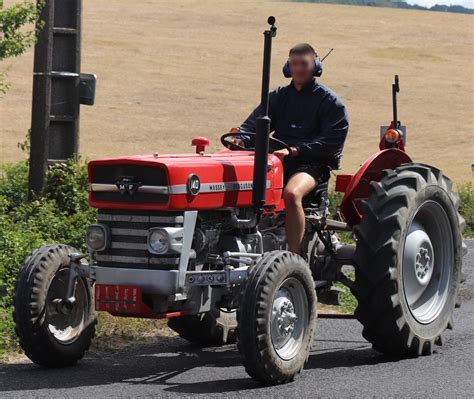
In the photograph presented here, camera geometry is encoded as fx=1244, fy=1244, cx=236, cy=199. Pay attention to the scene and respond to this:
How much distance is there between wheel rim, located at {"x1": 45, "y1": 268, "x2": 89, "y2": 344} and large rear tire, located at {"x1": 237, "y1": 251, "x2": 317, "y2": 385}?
131cm

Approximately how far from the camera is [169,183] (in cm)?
746

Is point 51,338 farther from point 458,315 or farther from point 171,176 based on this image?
point 458,315

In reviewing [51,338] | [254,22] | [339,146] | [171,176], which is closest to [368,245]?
[339,146]

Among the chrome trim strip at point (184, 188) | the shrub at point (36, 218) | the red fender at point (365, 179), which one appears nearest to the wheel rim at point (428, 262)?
the red fender at point (365, 179)

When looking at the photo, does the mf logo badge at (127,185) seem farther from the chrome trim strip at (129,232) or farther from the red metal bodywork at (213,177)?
the chrome trim strip at (129,232)

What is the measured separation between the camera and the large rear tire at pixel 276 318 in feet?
23.7

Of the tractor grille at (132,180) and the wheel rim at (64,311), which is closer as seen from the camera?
the tractor grille at (132,180)

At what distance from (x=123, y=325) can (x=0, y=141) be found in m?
21.8

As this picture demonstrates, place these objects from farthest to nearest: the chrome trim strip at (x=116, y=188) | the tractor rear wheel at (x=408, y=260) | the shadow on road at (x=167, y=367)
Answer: the tractor rear wheel at (x=408, y=260)
the chrome trim strip at (x=116, y=188)
the shadow on road at (x=167, y=367)

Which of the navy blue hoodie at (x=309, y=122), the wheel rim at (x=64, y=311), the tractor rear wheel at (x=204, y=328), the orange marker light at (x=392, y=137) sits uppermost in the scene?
the navy blue hoodie at (x=309, y=122)

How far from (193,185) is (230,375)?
120cm

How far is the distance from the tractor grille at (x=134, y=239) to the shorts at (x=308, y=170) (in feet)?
4.42

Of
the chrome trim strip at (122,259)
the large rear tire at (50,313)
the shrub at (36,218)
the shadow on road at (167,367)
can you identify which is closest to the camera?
the shadow on road at (167,367)

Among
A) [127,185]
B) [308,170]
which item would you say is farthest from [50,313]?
[308,170]
